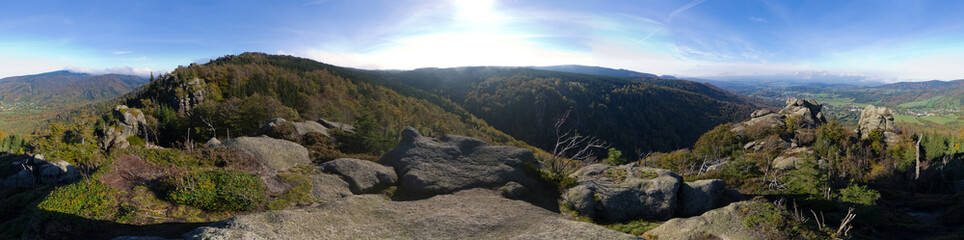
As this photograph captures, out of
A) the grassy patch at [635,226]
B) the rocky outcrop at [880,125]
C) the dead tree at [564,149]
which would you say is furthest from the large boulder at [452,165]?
the rocky outcrop at [880,125]

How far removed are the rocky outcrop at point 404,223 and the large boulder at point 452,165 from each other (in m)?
3.08

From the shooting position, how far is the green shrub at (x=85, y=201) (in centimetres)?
954

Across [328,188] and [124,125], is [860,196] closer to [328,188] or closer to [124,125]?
[328,188]

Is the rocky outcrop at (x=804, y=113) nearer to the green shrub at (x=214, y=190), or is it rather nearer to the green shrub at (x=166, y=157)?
the green shrub at (x=214, y=190)

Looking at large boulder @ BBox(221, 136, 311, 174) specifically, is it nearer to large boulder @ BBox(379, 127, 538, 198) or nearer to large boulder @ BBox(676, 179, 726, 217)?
large boulder @ BBox(379, 127, 538, 198)

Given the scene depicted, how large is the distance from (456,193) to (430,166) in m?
3.22

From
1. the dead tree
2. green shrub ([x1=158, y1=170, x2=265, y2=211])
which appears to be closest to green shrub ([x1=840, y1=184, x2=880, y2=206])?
the dead tree

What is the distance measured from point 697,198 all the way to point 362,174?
20.1m

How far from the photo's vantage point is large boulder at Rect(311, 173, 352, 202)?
15923 millimetres

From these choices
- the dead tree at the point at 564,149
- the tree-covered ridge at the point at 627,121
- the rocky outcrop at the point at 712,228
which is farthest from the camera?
the tree-covered ridge at the point at 627,121

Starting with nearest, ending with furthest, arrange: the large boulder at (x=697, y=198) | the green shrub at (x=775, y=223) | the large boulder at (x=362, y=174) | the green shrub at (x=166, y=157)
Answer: the green shrub at (x=775, y=223) → the green shrub at (x=166, y=157) → the large boulder at (x=362, y=174) → the large boulder at (x=697, y=198)

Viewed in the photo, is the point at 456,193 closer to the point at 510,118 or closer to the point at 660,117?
the point at 510,118

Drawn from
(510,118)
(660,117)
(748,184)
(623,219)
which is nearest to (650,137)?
(660,117)

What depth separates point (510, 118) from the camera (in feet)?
650
